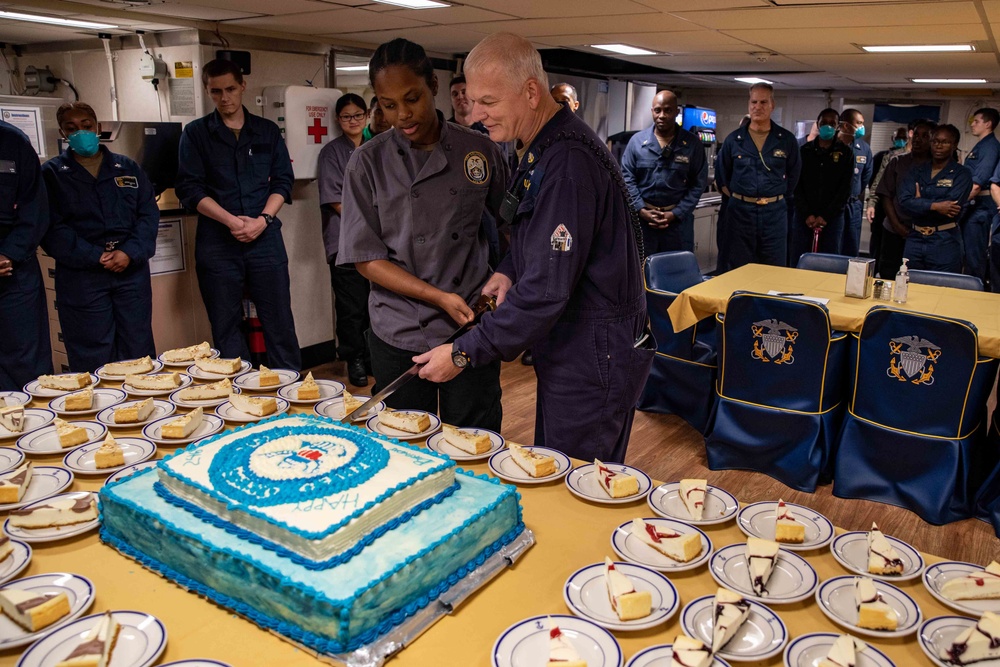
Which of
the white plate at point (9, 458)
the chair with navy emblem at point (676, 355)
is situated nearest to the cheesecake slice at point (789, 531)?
the white plate at point (9, 458)

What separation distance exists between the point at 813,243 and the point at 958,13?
3479 mm

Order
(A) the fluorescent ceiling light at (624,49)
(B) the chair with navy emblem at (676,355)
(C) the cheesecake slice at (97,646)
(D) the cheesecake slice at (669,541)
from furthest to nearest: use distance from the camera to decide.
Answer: (A) the fluorescent ceiling light at (624,49) < (B) the chair with navy emblem at (676,355) < (D) the cheesecake slice at (669,541) < (C) the cheesecake slice at (97,646)

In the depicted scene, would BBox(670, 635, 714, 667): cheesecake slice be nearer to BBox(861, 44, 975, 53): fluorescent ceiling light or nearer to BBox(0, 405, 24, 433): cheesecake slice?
BBox(0, 405, 24, 433): cheesecake slice

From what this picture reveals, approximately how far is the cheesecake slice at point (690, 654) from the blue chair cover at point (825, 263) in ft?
12.6

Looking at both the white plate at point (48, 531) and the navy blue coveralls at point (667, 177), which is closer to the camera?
the white plate at point (48, 531)

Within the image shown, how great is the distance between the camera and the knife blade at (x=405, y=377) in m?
1.93

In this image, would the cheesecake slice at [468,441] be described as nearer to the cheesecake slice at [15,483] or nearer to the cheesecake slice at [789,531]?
the cheesecake slice at [789,531]

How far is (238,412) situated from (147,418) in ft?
0.81

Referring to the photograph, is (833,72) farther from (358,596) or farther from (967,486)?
(358,596)

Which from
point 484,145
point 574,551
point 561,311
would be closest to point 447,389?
point 561,311

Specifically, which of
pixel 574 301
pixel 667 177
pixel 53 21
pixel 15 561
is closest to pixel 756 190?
pixel 667 177

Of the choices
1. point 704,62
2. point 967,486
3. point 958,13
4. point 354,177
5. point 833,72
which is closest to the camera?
point 354,177

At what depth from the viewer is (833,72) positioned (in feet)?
23.4

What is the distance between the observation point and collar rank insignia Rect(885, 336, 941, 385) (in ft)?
9.71
